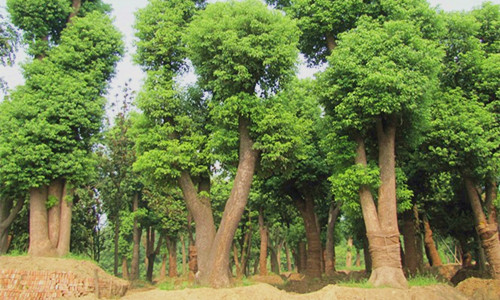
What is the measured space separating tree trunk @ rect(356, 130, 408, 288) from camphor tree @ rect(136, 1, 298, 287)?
162 inches

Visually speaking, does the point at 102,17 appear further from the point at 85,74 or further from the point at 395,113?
the point at 395,113

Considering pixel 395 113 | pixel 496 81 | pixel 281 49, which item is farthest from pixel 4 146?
pixel 496 81

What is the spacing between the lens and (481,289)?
43.5ft

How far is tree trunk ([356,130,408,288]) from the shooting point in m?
12.2

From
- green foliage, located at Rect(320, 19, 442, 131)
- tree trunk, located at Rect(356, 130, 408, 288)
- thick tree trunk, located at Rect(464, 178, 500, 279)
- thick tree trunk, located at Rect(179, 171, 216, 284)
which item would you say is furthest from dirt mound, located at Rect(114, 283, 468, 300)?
green foliage, located at Rect(320, 19, 442, 131)

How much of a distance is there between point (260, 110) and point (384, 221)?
5.66 metres

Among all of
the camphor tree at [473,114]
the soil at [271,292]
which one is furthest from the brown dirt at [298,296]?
the camphor tree at [473,114]

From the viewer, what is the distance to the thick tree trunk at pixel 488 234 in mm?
14866

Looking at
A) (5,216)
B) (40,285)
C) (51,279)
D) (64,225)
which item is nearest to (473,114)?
(51,279)

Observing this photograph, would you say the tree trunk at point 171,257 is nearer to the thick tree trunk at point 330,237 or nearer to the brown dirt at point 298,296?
the thick tree trunk at point 330,237

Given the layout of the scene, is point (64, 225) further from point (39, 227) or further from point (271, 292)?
point (271, 292)

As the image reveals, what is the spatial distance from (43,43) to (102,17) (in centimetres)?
294

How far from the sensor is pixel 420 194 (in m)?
19.5

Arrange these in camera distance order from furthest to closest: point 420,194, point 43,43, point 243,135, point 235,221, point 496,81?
point 420,194
point 43,43
point 496,81
point 243,135
point 235,221
